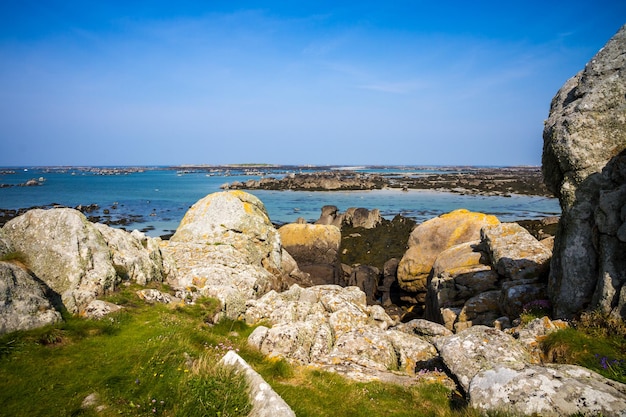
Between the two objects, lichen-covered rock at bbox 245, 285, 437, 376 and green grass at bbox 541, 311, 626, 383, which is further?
lichen-covered rock at bbox 245, 285, 437, 376

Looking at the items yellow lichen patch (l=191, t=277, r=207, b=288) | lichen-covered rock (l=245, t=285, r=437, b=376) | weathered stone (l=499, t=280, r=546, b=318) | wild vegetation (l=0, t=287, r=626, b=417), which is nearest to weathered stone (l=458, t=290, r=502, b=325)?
weathered stone (l=499, t=280, r=546, b=318)

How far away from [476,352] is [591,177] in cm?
744

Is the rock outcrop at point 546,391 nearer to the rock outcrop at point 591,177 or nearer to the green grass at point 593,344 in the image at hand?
the green grass at point 593,344

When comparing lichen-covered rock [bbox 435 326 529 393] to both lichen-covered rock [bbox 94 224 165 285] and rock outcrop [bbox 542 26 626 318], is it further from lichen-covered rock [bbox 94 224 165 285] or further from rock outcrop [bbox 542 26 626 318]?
lichen-covered rock [bbox 94 224 165 285]

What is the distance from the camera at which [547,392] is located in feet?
20.6

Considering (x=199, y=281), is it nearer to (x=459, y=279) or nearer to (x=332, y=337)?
(x=332, y=337)

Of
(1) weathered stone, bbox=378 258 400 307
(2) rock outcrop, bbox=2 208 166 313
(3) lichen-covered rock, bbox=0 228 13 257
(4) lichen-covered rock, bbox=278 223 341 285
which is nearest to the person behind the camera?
(3) lichen-covered rock, bbox=0 228 13 257

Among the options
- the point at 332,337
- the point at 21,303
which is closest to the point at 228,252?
the point at 332,337

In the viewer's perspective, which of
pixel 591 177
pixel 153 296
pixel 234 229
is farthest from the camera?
pixel 234 229

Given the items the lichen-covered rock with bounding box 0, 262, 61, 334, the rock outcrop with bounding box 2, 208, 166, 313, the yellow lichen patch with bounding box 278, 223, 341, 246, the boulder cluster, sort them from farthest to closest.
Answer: the yellow lichen patch with bounding box 278, 223, 341, 246 < the rock outcrop with bounding box 2, 208, 166, 313 < the lichen-covered rock with bounding box 0, 262, 61, 334 < the boulder cluster

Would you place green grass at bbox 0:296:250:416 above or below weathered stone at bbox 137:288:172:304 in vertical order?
above

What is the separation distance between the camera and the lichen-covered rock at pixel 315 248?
3025cm

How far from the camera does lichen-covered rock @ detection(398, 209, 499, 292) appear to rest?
24734 mm

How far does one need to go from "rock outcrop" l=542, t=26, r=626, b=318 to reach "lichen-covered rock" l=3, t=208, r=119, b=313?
15973 millimetres
